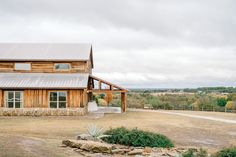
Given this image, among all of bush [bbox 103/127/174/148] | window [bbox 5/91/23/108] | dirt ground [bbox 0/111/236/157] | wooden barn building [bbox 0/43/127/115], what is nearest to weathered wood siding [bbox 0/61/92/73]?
wooden barn building [bbox 0/43/127/115]

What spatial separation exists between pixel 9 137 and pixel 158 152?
6.08 meters

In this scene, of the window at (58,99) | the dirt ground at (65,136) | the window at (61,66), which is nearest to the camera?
the dirt ground at (65,136)

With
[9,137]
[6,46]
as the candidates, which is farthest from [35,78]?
[9,137]

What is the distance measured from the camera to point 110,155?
42.7ft

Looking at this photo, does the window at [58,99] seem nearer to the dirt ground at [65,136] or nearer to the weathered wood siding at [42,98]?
the weathered wood siding at [42,98]

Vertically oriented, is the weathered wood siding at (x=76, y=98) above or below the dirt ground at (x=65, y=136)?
above

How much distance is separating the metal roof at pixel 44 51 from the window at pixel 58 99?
155 inches

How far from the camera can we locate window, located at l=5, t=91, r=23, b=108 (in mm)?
31328

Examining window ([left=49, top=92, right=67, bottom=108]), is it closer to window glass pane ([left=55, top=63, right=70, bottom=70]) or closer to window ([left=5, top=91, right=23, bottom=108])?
window ([left=5, top=91, right=23, bottom=108])

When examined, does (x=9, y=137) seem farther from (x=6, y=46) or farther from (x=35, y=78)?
(x=6, y=46)

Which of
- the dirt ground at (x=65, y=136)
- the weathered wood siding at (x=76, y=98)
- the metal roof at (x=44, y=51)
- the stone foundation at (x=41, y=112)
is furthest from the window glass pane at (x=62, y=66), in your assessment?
the dirt ground at (x=65, y=136)

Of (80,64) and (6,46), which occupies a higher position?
(6,46)

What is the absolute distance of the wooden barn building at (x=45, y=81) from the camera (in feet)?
101

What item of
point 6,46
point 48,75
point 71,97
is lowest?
point 71,97
